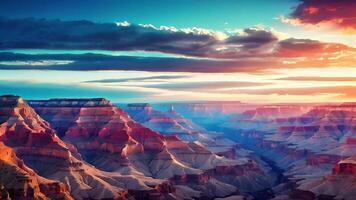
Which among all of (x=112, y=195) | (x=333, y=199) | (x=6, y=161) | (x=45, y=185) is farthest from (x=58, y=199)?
(x=333, y=199)

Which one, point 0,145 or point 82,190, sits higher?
point 0,145

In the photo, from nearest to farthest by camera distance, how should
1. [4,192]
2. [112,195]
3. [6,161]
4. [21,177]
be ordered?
1. [4,192]
2. [21,177]
3. [6,161]
4. [112,195]

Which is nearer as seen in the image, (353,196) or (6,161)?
(6,161)

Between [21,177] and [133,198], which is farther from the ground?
[21,177]

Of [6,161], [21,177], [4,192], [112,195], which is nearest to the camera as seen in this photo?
[4,192]

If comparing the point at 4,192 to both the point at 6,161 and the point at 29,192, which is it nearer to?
the point at 29,192

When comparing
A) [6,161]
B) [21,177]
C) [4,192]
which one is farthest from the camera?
[6,161]

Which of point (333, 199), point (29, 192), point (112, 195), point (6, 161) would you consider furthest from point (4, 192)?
point (333, 199)

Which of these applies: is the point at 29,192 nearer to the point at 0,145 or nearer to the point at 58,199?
the point at 58,199

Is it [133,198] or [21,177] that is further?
[133,198]
